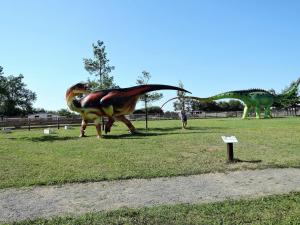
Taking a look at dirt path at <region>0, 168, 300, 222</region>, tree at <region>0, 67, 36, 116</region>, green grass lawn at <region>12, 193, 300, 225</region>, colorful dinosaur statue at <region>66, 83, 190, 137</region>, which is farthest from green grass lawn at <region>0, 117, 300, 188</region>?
tree at <region>0, 67, 36, 116</region>

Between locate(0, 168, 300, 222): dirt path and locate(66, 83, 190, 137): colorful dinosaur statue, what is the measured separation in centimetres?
1287

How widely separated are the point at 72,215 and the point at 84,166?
4.58m

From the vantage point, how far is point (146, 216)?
19.6 ft

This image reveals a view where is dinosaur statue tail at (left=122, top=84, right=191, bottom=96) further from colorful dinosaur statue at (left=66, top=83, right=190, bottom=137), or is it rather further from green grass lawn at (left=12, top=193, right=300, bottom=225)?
green grass lawn at (left=12, top=193, right=300, bottom=225)

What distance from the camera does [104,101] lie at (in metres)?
21.6

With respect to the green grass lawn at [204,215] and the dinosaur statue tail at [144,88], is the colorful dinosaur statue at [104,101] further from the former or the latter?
the green grass lawn at [204,215]

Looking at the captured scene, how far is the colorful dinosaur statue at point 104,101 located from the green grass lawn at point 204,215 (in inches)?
591

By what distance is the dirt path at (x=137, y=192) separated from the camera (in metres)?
6.65

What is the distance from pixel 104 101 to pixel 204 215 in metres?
16.1

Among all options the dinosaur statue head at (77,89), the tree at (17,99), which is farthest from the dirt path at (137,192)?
the tree at (17,99)

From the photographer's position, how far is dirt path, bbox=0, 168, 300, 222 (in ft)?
21.8

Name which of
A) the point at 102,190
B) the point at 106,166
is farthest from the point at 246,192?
the point at 106,166

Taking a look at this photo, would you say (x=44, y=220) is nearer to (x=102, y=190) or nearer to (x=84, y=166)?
(x=102, y=190)

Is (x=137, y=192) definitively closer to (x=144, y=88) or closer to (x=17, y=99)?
(x=144, y=88)
